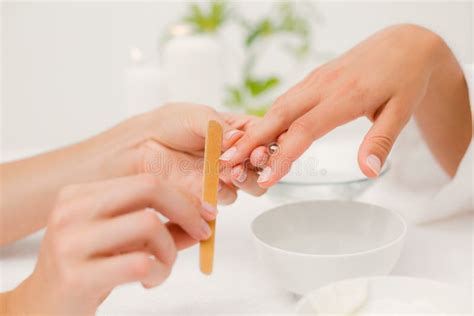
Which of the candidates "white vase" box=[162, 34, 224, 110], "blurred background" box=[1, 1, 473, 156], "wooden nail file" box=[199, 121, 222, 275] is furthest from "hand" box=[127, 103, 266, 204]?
"blurred background" box=[1, 1, 473, 156]

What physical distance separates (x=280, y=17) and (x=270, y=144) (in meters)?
1.17

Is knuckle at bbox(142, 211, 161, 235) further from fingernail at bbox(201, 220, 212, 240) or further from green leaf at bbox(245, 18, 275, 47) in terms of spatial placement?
green leaf at bbox(245, 18, 275, 47)

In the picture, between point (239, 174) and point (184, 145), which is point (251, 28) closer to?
point (184, 145)

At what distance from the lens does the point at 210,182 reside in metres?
0.47

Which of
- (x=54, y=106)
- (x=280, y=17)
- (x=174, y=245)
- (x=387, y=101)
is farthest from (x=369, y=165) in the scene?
(x=54, y=106)

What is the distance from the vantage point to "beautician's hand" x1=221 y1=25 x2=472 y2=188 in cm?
57

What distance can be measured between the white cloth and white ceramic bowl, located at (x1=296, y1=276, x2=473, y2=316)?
0.97ft

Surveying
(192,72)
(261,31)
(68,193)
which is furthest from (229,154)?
(261,31)

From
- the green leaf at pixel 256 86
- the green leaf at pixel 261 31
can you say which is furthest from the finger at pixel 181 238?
the green leaf at pixel 261 31

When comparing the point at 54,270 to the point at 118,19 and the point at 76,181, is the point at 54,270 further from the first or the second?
the point at 118,19

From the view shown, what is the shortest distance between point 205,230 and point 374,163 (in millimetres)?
217

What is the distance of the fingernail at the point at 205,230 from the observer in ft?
1.44

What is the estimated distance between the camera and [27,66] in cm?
195

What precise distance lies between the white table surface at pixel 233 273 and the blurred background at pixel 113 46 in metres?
1.12
